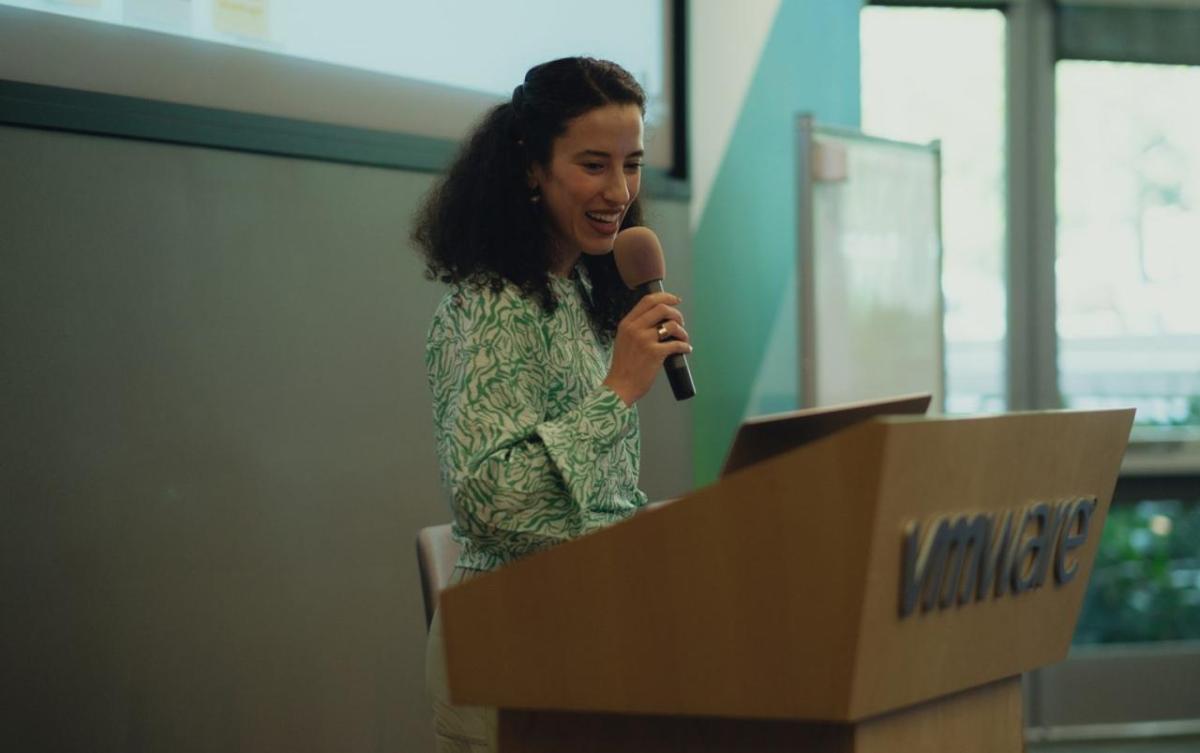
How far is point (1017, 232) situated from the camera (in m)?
4.98

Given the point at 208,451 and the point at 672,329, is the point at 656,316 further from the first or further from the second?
the point at 208,451

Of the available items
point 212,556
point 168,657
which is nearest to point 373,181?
point 212,556

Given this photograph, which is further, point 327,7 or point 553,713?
point 327,7

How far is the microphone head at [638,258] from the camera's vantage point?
66.6 inches

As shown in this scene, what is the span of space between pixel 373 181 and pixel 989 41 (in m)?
3.02

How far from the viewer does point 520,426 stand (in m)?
1.54

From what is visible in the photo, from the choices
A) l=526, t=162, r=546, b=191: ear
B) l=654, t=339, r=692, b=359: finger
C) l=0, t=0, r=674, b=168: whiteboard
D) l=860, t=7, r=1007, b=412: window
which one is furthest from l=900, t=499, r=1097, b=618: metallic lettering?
l=860, t=7, r=1007, b=412: window

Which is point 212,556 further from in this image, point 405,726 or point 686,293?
point 686,293

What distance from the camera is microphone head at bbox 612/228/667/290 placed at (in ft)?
5.55

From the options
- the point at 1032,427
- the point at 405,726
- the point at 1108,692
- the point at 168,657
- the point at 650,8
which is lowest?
the point at 1108,692

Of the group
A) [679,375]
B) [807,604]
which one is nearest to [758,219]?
[679,375]

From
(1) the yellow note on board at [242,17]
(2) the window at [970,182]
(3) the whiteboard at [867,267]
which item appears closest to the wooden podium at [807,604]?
(1) the yellow note on board at [242,17]

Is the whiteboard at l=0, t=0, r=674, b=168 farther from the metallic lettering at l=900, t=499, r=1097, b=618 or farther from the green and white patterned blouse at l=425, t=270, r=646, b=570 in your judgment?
the metallic lettering at l=900, t=499, r=1097, b=618

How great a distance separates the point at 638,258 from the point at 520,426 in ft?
0.96
